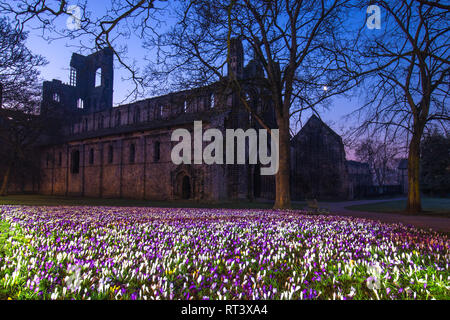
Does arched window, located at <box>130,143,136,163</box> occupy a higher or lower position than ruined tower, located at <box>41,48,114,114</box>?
lower

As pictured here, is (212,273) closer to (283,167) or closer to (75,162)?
(283,167)

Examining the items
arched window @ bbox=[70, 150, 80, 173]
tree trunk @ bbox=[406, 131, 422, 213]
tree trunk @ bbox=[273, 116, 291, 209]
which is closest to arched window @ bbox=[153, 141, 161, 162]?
arched window @ bbox=[70, 150, 80, 173]

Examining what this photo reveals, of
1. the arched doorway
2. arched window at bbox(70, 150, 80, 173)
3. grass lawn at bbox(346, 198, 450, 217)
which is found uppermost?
arched window at bbox(70, 150, 80, 173)

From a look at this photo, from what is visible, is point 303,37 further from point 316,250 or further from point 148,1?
point 316,250

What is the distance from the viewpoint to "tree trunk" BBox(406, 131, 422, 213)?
18.2 meters

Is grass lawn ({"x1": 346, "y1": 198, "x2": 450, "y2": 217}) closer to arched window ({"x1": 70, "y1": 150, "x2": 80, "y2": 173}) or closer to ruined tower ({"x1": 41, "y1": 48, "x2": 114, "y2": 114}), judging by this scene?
arched window ({"x1": 70, "y1": 150, "x2": 80, "y2": 173})

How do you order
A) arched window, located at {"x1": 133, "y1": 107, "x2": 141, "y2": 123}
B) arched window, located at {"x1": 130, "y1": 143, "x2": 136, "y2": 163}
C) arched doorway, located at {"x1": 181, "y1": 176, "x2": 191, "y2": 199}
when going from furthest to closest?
1. arched window, located at {"x1": 133, "y1": 107, "x2": 141, "y2": 123}
2. arched window, located at {"x1": 130, "y1": 143, "x2": 136, "y2": 163}
3. arched doorway, located at {"x1": 181, "y1": 176, "x2": 191, "y2": 199}

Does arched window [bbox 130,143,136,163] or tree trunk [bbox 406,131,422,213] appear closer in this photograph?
tree trunk [bbox 406,131,422,213]

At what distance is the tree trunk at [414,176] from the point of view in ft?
59.8

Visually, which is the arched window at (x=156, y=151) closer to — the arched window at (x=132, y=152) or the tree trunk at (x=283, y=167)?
the arched window at (x=132, y=152)

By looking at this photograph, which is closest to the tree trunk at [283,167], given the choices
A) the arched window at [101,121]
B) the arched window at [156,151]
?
the arched window at [156,151]

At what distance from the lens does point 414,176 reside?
18922 millimetres
